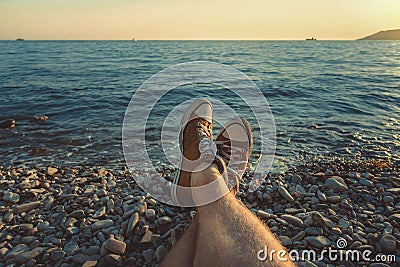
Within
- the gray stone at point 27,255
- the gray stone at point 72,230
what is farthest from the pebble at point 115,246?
the gray stone at point 27,255

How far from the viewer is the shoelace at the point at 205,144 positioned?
2220 millimetres

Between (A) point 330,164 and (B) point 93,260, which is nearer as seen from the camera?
(B) point 93,260

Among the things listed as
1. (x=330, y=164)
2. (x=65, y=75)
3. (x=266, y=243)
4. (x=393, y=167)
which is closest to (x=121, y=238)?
(x=266, y=243)

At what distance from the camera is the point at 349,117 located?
6191 mm

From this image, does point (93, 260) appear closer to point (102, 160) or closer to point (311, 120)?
point (102, 160)

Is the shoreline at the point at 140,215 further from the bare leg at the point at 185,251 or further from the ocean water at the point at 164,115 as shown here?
the ocean water at the point at 164,115

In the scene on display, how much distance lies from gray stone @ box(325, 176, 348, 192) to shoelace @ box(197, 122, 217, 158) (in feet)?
4.54

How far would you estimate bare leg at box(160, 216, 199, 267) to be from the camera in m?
1.63

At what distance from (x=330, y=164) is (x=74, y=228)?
10.4 feet

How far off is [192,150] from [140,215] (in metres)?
0.71
